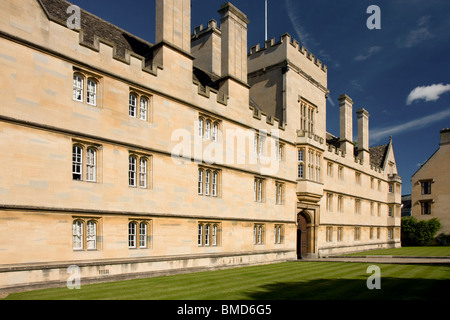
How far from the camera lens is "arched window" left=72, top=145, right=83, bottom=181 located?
14.3m

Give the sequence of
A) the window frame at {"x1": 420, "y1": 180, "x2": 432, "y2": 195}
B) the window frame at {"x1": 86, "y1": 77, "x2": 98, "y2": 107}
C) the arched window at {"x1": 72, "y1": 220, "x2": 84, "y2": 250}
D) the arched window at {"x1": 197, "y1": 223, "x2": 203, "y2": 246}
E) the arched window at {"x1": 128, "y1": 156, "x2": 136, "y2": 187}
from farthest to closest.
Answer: the window frame at {"x1": 420, "y1": 180, "x2": 432, "y2": 195} → the arched window at {"x1": 197, "y1": 223, "x2": 203, "y2": 246} → the arched window at {"x1": 128, "y1": 156, "x2": 136, "y2": 187} → the window frame at {"x1": 86, "y1": 77, "x2": 98, "y2": 107} → the arched window at {"x1": 72, "y1": 220, "x2": 84, "y2": 250}

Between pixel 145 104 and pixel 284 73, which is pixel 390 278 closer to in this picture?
pixel 145 104

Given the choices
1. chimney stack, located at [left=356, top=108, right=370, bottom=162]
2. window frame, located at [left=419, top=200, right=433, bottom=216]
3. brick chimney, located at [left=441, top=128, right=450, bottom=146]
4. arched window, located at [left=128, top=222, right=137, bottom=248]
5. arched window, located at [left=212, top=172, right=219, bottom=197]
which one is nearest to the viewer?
arched window, located at [left=128, top=222, right=137, bottom=248]

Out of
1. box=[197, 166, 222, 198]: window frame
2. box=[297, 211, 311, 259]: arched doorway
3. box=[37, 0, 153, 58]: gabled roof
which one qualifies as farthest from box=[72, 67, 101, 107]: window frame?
box=[297, 211, 311, 259]: arched doorway

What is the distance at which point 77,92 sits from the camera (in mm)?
14664

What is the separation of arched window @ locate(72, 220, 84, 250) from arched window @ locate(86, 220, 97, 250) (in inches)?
10.5

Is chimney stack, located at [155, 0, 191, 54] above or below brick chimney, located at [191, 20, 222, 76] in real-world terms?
below

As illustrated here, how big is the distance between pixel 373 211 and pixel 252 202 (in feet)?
82.0

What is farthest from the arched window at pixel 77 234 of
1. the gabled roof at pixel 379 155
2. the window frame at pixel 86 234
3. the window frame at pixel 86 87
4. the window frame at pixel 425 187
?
the window frame at pixel 425 187

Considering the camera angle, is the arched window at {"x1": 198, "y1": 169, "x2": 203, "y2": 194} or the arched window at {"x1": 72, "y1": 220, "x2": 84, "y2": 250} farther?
the arched window at {"x1": 198, "y1": 169, "x2": 203, "y2": 194}

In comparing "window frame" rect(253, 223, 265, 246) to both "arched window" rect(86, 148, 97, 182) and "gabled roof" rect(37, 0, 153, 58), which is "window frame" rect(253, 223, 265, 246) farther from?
"gabled roof" rect(37, 0, 153, 58)

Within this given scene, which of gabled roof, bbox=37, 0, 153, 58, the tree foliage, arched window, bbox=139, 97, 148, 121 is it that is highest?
gabled roof, bbox=37, 0, 153, 58

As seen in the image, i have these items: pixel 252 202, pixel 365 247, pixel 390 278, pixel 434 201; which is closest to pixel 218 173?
pixel 252 202

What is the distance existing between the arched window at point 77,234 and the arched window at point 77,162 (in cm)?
→ 165
